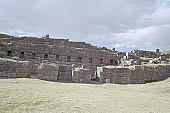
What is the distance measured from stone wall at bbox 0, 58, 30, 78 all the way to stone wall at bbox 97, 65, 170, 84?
6223 millimetres

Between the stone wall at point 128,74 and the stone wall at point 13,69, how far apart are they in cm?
622

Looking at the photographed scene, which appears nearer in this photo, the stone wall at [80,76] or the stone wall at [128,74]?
the stone wall at [80,76]

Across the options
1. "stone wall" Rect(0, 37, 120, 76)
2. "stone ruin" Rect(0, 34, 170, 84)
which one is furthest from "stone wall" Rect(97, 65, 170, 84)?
"stone wall" Rect(0, 37, 120, 76)

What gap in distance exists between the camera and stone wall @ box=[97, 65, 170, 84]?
17.7 metres

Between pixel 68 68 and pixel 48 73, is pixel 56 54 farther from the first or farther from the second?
pixel 48 73

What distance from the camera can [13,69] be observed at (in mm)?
16344

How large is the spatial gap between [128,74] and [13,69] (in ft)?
30.4

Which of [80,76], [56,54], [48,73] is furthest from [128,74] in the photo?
[56,54]

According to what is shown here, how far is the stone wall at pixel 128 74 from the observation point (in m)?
17.7

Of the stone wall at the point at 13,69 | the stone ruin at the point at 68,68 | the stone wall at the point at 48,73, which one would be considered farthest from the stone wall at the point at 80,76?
the stone wall at the point at 13,69

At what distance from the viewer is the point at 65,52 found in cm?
2494

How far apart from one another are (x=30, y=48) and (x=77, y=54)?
18.0 ft

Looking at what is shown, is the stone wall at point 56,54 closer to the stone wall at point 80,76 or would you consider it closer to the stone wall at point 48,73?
the stone wall at point 80,76

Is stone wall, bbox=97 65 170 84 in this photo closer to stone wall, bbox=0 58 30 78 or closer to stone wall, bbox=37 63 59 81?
stone wall, bbox=37 63 59 81
